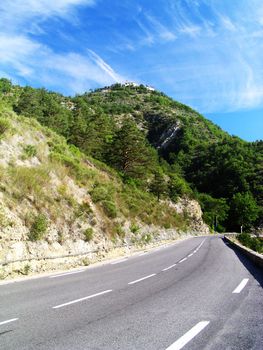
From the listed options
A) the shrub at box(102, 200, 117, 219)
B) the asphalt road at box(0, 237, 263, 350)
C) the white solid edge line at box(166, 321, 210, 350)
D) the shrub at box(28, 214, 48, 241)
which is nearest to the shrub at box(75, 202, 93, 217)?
the shrub at box(102, 200, 117, 219)

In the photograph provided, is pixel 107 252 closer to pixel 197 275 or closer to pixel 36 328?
pixel 197 275

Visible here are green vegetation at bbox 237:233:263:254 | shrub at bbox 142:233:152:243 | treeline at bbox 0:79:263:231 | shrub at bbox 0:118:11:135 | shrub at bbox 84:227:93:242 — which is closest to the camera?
shrub at bbox 84:227:93:242

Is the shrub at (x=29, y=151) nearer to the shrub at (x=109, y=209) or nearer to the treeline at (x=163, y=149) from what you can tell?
the shrub at (x=109, y=209)

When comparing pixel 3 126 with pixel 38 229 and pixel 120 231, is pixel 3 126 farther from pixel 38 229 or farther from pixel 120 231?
pixel 120 231

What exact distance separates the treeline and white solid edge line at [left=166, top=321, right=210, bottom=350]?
147ft

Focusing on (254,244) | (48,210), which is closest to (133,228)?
(48,210)

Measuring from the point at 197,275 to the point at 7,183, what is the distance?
10696mm

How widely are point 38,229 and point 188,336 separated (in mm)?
13005

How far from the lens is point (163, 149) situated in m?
149

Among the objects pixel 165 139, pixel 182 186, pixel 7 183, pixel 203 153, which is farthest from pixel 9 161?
pixel 165 139

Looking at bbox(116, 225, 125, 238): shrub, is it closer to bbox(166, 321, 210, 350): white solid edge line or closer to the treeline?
bbox(166, 321, 210, 350): white solid edge line

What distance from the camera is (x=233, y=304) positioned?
869 centimetres

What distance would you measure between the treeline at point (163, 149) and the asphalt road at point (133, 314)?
40.1m

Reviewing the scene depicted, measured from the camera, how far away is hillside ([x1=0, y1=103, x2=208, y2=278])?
1655 centimetres
